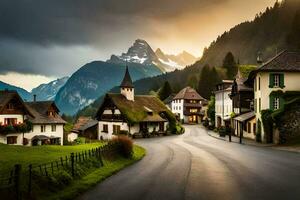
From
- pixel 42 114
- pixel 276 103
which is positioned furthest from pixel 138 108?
pixel 276 103

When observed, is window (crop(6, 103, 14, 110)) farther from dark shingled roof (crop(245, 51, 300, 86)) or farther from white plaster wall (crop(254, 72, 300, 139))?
white plaster wall (crop(254, 72, 300, 139))

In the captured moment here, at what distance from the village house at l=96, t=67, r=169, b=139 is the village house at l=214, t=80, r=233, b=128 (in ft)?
41.6

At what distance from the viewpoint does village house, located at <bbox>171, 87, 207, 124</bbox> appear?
4865 inches

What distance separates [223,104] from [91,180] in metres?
65.2

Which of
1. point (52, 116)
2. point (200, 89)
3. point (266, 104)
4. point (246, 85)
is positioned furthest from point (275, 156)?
point (200, 89)

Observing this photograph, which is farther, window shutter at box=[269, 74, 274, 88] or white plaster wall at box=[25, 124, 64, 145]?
white plaster wall at box=[25, 124, 64, 145]

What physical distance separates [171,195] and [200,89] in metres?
132

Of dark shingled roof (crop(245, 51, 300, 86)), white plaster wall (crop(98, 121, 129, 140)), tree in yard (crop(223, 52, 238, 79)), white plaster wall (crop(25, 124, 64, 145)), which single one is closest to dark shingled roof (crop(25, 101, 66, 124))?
white plaster wall (crop(25, 124, 64, 145))

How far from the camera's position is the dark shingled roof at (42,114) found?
224 ft

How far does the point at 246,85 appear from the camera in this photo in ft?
223

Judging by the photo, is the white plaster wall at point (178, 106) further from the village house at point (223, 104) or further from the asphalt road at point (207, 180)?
the asphalt road at point (207, 180)

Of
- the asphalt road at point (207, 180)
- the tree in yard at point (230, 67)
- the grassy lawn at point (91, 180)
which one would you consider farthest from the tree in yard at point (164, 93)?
the grassy lawn at point (91, 180)

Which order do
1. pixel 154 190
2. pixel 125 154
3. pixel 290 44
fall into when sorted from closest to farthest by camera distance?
1. pixel 154 190
2. pixel 125 154
3. pixel 290 44

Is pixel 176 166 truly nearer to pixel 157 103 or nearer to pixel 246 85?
pixel 246 85
